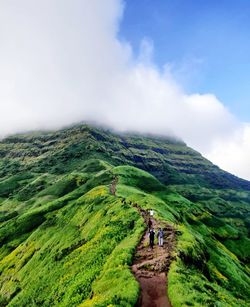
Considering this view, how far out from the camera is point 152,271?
60.0 meters

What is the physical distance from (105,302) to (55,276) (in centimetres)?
4913

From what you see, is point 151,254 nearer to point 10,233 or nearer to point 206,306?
point 206,306

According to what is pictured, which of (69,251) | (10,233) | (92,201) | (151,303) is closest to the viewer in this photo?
(151,303)

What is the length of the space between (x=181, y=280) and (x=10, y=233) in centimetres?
14274

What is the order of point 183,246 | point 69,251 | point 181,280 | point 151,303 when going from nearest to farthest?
point 151,303 < point 181,280 < point 183,246 < point 69,251

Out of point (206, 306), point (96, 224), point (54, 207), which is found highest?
point (206, 306)

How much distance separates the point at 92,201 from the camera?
153 m

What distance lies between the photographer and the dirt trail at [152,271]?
5072 cm

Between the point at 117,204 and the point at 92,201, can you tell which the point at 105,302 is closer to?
the point at 117,204

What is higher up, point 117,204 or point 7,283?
point 117,204

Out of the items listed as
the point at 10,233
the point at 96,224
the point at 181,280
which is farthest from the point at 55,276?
the point at 10,233

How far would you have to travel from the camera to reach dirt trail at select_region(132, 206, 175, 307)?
5072cm

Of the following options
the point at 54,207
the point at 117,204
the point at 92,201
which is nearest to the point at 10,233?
the point at 54,207

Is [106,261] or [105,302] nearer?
[105,302]
